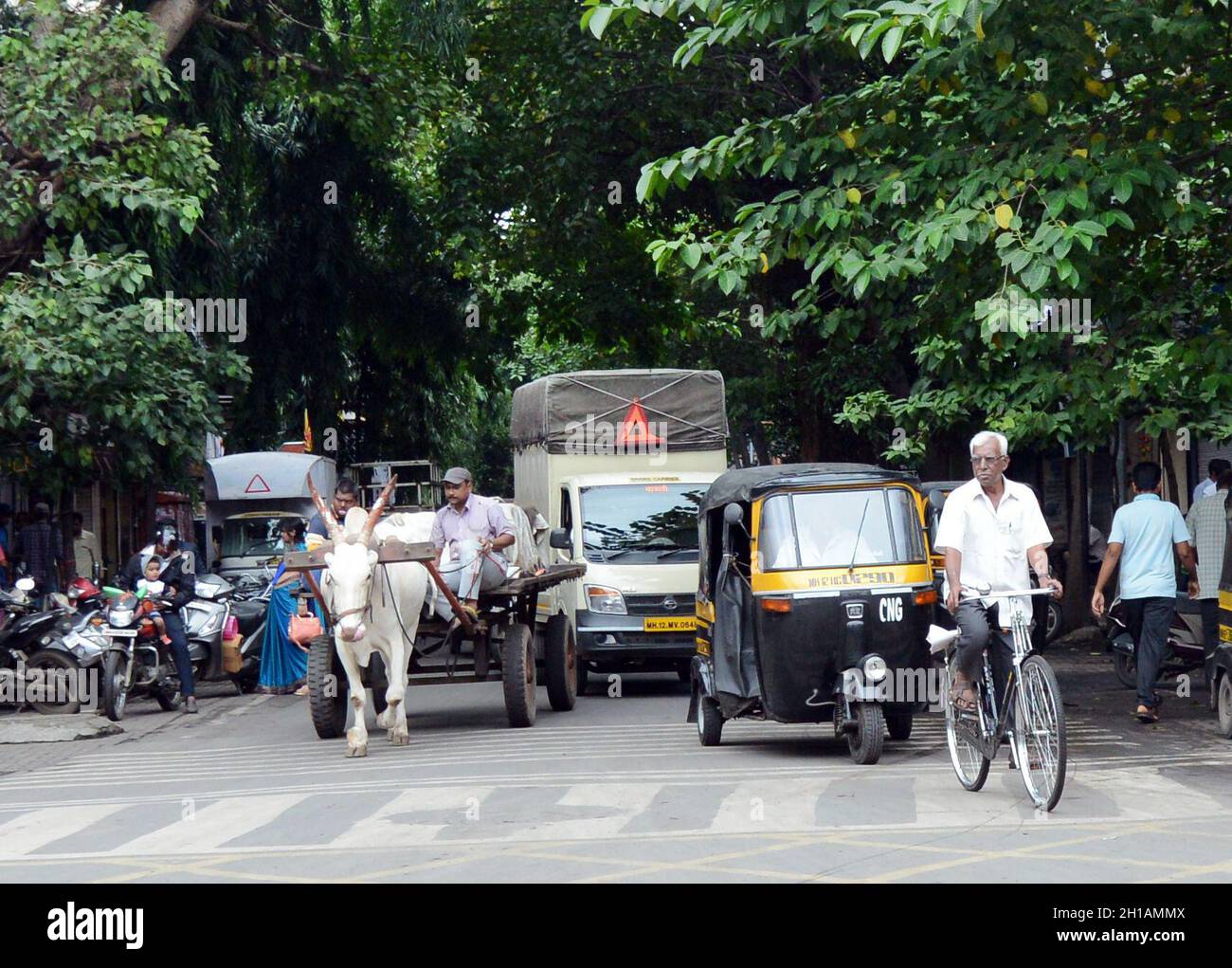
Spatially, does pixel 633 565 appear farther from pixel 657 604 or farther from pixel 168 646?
pixel 168 646

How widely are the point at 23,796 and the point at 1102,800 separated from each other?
6959 millimetres

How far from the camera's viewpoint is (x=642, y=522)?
19.0m

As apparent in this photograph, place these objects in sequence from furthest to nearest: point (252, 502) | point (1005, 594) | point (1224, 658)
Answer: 1. point (252, 502)
2. point (1224, 658)
3. point (1005, 594)

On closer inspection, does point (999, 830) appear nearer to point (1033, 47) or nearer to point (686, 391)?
point (1033, 47)

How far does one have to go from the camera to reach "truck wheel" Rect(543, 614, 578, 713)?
656 inches

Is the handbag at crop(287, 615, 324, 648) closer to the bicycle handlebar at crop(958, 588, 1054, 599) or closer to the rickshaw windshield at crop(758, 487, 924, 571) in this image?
the rickshaw windshield at crop(758, 487, 924, 571)

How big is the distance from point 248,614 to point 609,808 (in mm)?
11910

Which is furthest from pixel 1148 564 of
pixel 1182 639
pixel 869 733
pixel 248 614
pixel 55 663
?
pixel 248 614

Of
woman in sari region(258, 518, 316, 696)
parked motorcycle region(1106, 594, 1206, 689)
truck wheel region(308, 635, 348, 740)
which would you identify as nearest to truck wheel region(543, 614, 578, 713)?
truck wheel region(308, 635, 348, 740)

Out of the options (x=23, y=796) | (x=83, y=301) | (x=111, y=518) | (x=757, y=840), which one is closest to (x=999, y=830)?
(x=757, y=840)

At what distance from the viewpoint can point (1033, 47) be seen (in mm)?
11500

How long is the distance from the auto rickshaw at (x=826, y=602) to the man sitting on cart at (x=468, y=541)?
7.99 ft

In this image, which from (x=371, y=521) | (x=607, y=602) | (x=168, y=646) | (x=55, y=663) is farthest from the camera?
(x=168, y=646)

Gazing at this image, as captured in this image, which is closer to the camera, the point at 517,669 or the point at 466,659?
the point at 517,669
